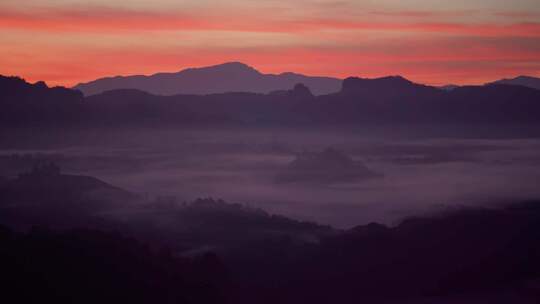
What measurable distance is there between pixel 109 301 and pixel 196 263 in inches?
828

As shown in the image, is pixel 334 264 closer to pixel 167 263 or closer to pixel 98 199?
pixel 167 263

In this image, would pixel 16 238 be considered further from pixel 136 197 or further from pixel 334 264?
pixel 136 197

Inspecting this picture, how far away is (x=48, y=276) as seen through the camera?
78.2 meters

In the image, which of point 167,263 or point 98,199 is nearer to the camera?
point 167,263

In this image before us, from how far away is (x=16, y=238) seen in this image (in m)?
84.9

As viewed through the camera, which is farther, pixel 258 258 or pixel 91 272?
pixel 258 258

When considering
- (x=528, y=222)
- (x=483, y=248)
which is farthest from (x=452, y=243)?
(x=528, y=222)

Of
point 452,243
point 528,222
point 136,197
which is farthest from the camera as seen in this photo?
point 136,197

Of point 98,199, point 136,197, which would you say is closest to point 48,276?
point 98,199

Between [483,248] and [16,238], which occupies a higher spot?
[16,238]

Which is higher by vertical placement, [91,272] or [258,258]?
[91,272]

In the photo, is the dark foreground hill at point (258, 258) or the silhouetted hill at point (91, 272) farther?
the dark foreground hill at point (258, 258)

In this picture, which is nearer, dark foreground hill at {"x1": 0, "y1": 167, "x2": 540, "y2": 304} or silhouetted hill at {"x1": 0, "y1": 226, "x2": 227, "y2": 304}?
silhouetted hill at {"x1": 0, "y1": 226, "x2": 227, "y2": 304}

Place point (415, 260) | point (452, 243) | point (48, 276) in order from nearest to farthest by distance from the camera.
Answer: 1. point (48, 276)
2. point (415, 260)
3. point (452, 243)
